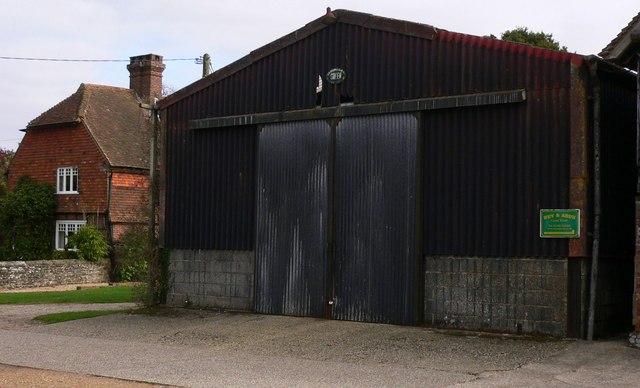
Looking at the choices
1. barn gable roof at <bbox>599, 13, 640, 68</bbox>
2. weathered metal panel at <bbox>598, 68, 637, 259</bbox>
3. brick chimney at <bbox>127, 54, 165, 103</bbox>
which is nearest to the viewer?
barn gable roof at <bbox>599, 13, 640, 68</bbox>

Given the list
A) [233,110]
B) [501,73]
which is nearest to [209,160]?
[233,110]

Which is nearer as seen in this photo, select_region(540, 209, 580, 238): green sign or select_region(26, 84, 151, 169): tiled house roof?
select_region(540, 209, 580, 238): green sign

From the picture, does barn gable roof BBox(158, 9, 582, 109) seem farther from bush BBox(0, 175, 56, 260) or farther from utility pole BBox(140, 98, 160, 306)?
bush BBox(0, 175, 56, 260)

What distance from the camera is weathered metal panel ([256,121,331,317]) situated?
685 inches

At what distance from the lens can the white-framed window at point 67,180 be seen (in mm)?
36469

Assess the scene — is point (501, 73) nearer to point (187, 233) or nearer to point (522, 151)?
point (522, 151)

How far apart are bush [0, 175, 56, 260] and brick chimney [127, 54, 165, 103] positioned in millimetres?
7131

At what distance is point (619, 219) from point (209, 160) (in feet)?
30.0

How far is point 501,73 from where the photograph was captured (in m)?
15.2

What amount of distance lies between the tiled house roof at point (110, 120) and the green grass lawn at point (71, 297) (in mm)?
8841

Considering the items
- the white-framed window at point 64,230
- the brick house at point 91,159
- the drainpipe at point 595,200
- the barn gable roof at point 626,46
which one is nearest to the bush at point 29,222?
the white-framed window at point 64,230

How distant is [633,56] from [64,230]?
28124 millimetres

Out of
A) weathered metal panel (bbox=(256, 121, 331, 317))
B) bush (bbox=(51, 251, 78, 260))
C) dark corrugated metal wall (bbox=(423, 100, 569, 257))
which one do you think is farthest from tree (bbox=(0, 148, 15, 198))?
dark corrugated metal wall (bbox=(423, 100, 569, 257))

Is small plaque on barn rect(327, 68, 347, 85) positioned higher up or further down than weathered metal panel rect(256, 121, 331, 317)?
higher up
